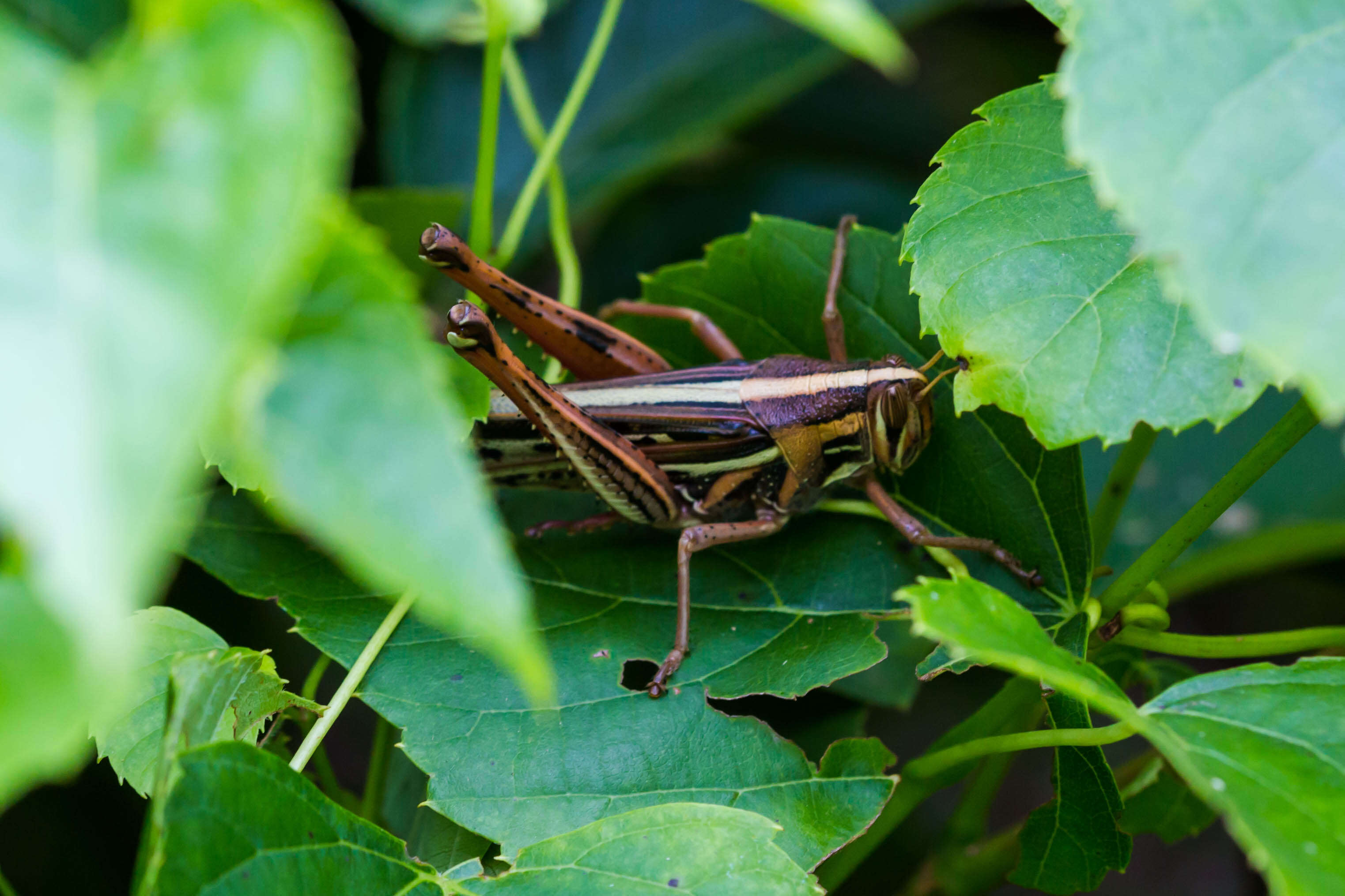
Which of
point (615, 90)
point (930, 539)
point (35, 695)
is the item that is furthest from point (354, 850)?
point (615, 90)

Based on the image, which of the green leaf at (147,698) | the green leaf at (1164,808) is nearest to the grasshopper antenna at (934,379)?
the green leaf at (1164,808)

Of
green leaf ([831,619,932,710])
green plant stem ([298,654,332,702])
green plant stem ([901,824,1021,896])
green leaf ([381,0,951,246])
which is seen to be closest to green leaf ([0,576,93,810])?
green plant stem ([298,654,332,702])

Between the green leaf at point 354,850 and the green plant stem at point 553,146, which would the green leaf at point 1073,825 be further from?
the green plant stem at point 553,146

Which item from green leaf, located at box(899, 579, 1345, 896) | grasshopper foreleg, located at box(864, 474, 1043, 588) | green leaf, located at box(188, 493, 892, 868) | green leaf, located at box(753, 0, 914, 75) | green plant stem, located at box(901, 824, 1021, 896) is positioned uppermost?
green leaf, located at box(753, 0, 914, 75)

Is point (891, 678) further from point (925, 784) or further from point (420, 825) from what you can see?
point (420, 825)

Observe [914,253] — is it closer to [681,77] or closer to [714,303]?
[714,303]

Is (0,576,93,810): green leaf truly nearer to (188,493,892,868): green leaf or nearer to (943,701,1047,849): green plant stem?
(188,493,892,868): green leaf

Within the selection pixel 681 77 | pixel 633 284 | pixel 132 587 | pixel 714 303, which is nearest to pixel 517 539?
pixel 714 303
